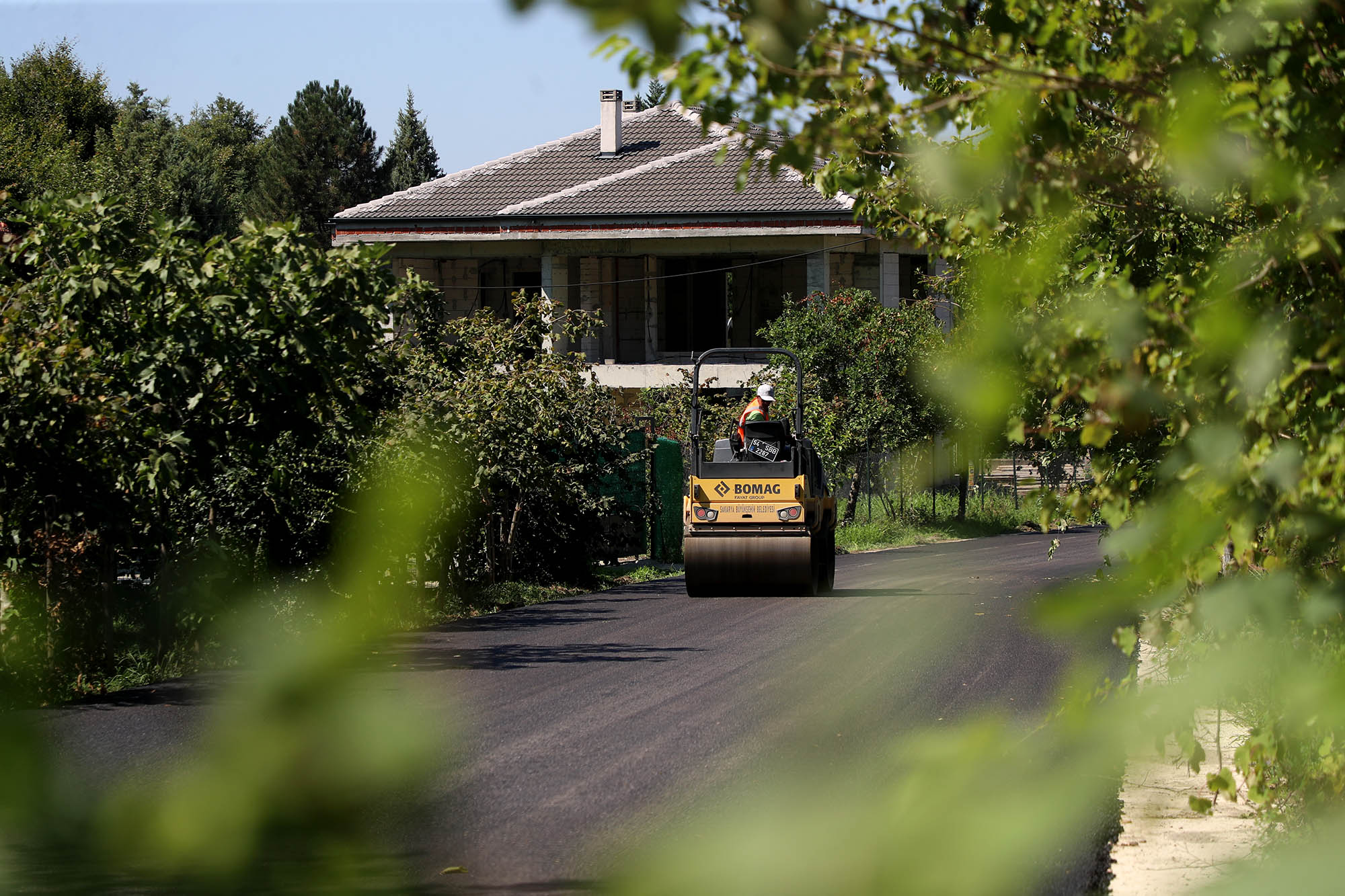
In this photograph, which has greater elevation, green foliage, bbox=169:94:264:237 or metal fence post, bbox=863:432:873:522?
green foliage, bbox=169:94:264:237

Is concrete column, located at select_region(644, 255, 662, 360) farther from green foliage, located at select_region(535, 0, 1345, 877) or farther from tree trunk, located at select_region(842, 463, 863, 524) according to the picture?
green foliage, located at select_region(535, 0, 1345, 877)

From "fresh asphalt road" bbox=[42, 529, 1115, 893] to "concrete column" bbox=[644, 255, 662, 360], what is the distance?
43.7ft

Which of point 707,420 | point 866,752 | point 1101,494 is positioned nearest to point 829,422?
point 707,420

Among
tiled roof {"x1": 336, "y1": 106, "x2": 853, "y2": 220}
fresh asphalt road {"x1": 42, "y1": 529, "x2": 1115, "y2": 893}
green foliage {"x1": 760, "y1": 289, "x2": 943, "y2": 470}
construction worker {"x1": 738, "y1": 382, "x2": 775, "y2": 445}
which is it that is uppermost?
tiled roof {"x1": 336, "y1": 106, "x2": 853, "y2": 220}

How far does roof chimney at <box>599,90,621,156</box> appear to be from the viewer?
35062 mm

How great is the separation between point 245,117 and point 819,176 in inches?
2503

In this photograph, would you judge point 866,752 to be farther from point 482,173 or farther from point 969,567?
point 482,173

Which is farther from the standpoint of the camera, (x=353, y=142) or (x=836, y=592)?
(x=353, y=142)

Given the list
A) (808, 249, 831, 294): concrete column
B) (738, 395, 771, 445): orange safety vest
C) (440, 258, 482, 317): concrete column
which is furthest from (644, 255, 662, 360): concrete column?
(738, 395, 771, 445): orange safety vest

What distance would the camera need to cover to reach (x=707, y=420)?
26266mm

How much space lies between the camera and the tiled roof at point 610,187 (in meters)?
30.5

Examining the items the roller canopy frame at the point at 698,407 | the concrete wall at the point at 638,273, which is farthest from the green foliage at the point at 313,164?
→ the roller canopy frame at the point at 698,407

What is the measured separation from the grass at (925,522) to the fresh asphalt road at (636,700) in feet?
30.6

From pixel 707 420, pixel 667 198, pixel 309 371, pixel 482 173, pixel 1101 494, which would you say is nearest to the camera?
pixel 1101 494
